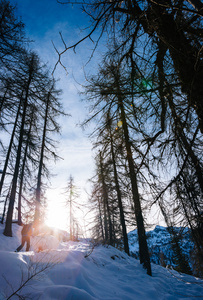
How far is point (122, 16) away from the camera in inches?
88.2

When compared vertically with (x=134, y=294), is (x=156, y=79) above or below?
above

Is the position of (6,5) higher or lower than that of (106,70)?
higher

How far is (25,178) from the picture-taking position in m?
11.8

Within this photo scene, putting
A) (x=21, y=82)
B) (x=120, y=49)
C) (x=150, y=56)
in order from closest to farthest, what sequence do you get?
(x=150, y=56), (x=120, y=49), (x=21, y=82)

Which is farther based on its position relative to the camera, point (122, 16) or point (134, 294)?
point (134, 294)

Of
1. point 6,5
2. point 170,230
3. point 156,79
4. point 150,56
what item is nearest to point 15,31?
point 6,5

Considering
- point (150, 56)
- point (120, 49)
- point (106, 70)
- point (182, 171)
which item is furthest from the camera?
point (106, 70)

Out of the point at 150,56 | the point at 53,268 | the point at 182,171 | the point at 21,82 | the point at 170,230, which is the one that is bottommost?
the point at 53,268

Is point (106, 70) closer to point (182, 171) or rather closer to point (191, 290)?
point (182, 171)

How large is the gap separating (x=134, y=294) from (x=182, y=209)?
→ 250 cm

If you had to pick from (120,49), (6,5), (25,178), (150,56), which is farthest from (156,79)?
(25,178)

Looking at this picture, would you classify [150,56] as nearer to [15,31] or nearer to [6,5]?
[15,31]

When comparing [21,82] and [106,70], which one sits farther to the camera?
[21,82]

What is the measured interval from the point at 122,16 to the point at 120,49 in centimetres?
44
